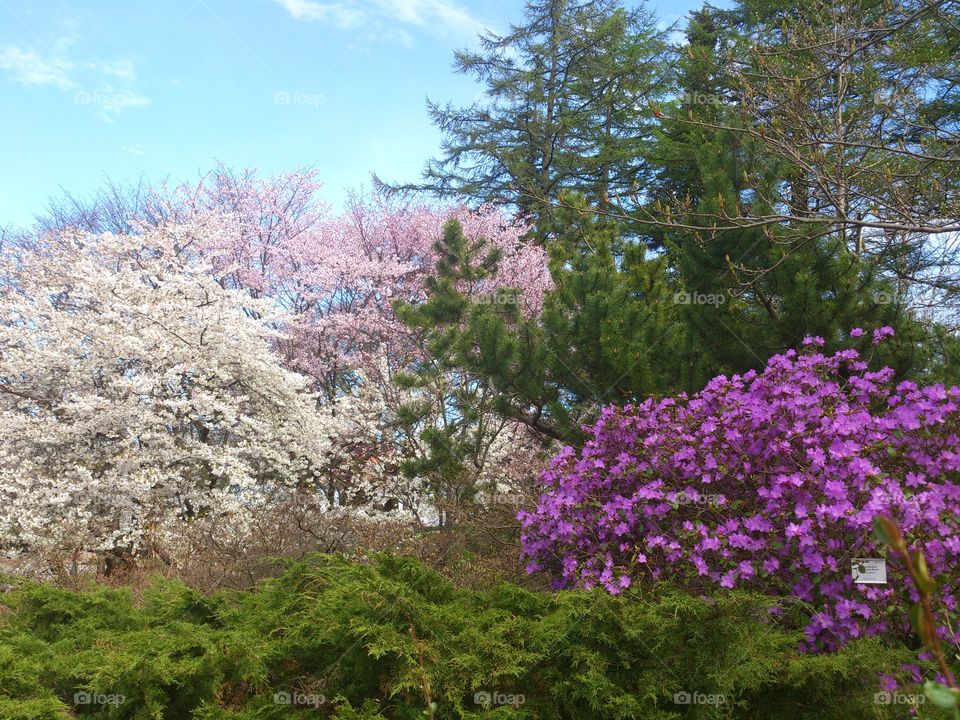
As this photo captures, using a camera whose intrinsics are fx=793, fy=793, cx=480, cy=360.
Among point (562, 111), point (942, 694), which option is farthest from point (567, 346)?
point (562, 111)

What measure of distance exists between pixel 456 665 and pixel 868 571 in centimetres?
213

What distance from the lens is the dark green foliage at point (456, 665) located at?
114 inches

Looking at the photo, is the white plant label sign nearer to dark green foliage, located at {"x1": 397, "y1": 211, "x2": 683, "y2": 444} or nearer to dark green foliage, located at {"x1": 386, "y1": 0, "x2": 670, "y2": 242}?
dark green foliage, located at {"x1": 397, "y1": 211, "x2": 683, "y2": 444}

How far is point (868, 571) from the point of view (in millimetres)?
3773

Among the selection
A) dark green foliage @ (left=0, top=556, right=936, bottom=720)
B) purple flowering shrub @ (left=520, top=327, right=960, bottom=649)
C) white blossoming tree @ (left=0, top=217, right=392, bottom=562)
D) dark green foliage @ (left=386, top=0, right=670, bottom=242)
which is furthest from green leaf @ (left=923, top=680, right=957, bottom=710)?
dark green foliage @ (left=386, top=0, right=670, bottom=242)

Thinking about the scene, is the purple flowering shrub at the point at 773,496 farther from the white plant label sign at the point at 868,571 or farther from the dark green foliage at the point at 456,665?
the dark green foliage at the point at 456,665

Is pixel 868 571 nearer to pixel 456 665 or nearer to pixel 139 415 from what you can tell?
pixel 456 665

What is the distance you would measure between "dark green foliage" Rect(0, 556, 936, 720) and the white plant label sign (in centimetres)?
43

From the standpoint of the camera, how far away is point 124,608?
4141 millimetres

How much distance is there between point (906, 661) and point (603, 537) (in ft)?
6.04

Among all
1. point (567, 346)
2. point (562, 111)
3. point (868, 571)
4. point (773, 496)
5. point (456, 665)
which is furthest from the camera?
point (562, 111)

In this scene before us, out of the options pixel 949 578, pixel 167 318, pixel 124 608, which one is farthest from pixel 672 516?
pixel 167 318

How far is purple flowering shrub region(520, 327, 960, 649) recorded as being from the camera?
389 centimetres

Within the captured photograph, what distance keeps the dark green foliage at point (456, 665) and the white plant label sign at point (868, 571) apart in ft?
1.42
